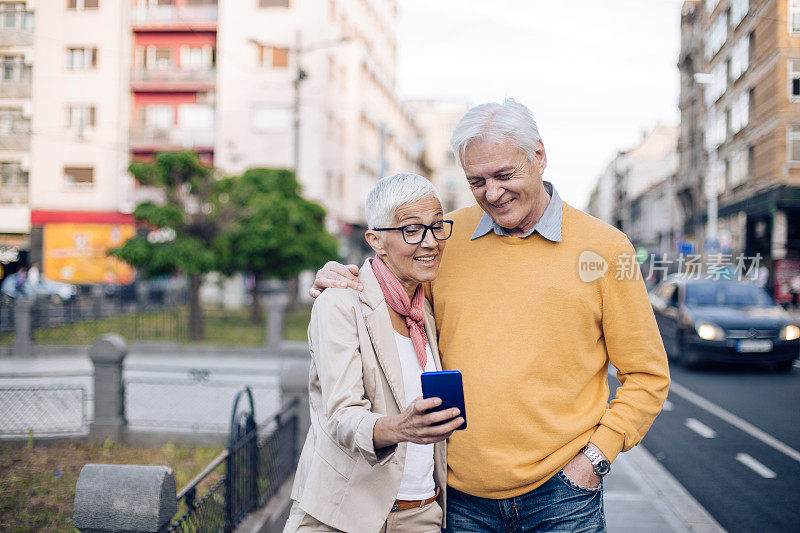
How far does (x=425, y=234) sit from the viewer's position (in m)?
2.37

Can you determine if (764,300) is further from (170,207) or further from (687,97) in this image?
(170,207)

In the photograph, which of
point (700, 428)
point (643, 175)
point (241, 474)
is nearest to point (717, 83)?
point (241, 474)

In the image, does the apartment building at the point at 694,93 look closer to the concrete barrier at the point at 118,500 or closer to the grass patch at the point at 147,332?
the concrete barrier at the point at 118,500

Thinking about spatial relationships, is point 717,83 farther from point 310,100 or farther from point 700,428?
point 310,100

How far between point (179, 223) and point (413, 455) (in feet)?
A: 49.0

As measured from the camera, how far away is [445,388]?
1.82 m

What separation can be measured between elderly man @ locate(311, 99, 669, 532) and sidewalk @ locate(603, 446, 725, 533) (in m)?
2.81

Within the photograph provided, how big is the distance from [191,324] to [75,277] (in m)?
6.61

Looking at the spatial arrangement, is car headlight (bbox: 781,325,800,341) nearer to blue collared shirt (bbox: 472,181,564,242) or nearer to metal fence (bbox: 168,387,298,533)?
metal fence (bbox: 168,387,298,533)

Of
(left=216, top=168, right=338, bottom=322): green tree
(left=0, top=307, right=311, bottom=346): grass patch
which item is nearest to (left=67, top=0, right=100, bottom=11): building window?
(left=0, top=307, right=311, bottom=346): grass patch

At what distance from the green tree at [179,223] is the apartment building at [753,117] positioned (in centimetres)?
1241

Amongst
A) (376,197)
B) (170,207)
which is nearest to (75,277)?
(170,207)

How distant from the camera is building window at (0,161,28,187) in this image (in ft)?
14.0

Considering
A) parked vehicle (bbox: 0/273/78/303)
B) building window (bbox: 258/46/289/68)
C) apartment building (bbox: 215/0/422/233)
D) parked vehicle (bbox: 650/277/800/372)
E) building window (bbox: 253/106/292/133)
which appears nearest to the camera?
parked vehicle (bbox: 650/277/800/372)
